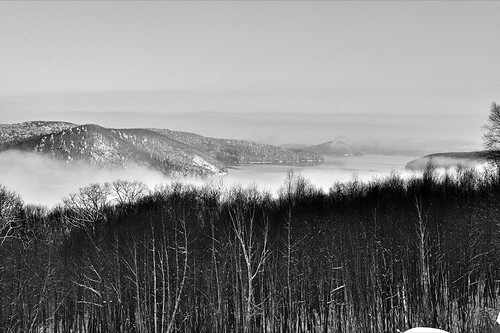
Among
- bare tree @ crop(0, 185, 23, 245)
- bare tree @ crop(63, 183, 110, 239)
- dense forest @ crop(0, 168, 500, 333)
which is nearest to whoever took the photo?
dense forest @ crop(0, 168, 500, 333)

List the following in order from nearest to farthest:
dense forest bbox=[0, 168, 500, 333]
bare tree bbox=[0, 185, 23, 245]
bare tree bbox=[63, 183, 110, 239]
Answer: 1. dense forest bbox=[0, 168, 500, 333]
2. bare tree bbox=[0, 185, 23, 245]
3. bare tree bbox=[63, 183, 110, 239]

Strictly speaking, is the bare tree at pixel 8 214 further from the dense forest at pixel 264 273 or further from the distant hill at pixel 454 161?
the distant hill at pixel 454 161

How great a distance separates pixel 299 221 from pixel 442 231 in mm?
14407

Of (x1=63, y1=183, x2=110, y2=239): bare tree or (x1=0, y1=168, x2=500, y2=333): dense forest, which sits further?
(x1=63, y1=183, x2=110, y2=239): bare tree

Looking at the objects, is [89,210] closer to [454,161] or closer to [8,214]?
[8,214]

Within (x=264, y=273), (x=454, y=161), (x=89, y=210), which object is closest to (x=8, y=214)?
(x=89, y=210)

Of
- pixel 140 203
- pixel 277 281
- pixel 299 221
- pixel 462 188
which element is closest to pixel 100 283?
pixel 277 281

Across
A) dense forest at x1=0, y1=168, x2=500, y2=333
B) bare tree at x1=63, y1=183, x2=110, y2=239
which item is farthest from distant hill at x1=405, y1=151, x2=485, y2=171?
bare tree at x1=63, y1=183, x2=110, y2=239

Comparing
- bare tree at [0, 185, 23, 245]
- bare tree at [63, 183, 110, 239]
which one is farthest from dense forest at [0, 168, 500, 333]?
bare tree at [63, 183, 110, 239]

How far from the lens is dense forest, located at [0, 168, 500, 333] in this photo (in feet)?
126

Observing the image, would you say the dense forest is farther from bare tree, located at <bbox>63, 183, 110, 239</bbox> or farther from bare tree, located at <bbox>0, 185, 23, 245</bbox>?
bare tree, located at <bbox>63, 183, 110, 239</bbox>

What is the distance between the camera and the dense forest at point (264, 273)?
38438 mm

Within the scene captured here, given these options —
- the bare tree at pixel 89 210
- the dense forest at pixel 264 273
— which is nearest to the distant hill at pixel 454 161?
the dense forest at pixel 264 273

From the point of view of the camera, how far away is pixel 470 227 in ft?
148
